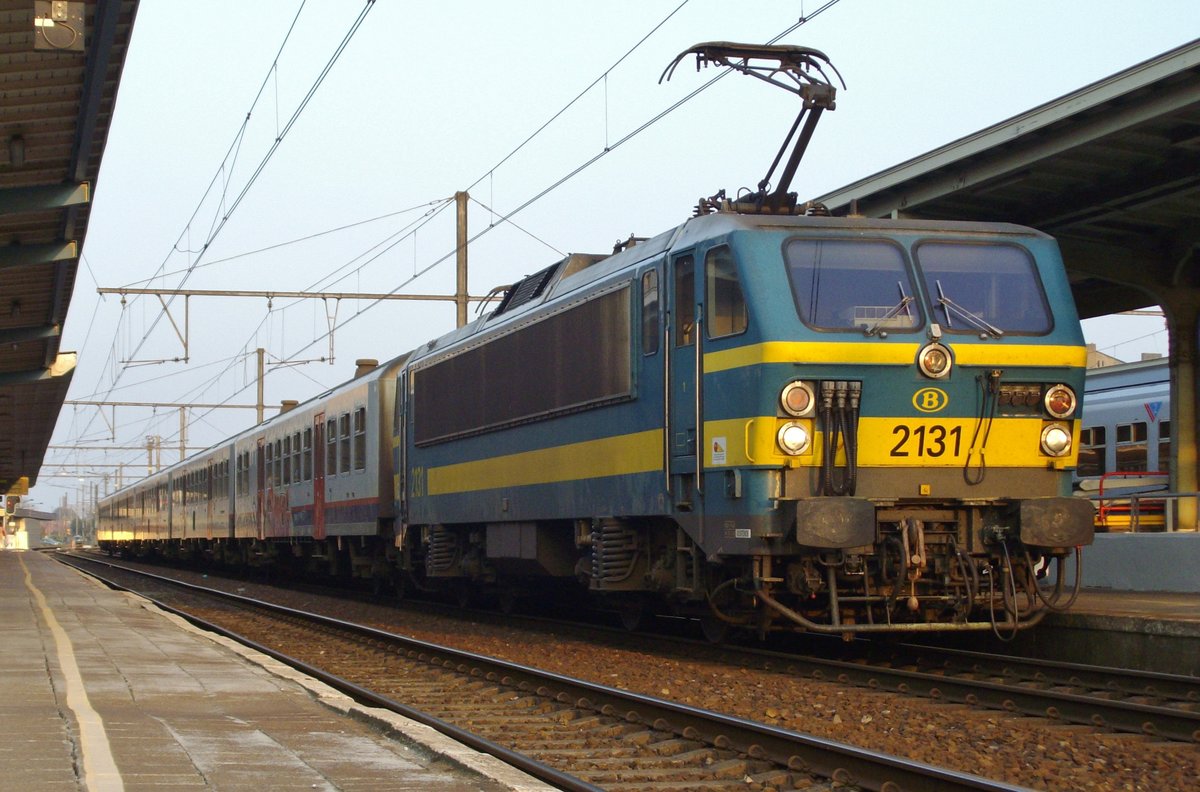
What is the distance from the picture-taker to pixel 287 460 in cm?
2834

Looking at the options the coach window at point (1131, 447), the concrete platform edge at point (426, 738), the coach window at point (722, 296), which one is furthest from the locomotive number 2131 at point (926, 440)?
the coach window at point (1131, 447)

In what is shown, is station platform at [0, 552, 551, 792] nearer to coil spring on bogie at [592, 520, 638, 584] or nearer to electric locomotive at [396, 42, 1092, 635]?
coil spring on bogie at [592, 520, 638, 584]

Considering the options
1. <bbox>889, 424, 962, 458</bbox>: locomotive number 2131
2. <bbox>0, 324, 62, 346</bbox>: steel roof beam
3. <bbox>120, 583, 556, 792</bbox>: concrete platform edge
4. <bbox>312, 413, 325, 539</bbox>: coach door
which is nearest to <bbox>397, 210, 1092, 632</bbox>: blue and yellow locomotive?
<bbox>889, 424, 962, 458</bbox>: locomotive number 2131

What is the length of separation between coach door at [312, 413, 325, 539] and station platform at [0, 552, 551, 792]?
479 inches

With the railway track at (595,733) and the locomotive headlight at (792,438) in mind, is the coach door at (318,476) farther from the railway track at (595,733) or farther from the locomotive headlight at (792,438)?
the locomotive headlight at (792,438)

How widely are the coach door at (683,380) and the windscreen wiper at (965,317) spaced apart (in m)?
1.78

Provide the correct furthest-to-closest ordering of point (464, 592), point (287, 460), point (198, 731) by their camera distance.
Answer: point (287, 460) < point (464, 592) < point (198, 731)

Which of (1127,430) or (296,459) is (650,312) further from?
(296,459)

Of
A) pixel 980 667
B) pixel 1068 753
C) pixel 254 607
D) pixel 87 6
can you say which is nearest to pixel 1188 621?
pixel 980 667

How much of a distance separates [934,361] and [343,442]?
1421 centimetres

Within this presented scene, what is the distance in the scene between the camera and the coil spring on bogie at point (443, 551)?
17344 mm

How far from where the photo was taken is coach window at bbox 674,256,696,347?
11.3m

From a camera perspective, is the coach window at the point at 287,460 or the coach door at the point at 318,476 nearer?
the coach door at the point at 318,476

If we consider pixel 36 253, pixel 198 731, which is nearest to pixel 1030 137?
pixel 198 731
